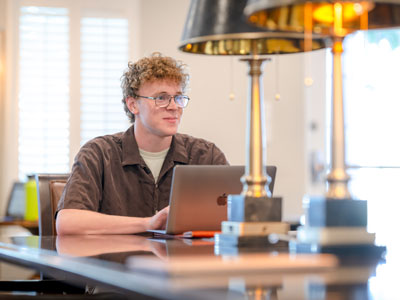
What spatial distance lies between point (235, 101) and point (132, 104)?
236cm

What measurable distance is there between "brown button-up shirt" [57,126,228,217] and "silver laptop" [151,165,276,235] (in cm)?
54

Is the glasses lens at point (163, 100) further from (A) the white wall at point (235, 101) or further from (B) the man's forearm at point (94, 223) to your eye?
(A) the white wall at point (235, 101)

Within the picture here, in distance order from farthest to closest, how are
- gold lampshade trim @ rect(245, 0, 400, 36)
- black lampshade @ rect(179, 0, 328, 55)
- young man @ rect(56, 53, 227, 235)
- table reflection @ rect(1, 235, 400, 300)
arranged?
young man @ rect(56, 53, 227, 235) → black lampshade @ rect(179, 0, 328, 55) → gold lampshade trim @ rect(245, 0, 400, 36) → table reflection @ rect(1, 235, 400, 300)

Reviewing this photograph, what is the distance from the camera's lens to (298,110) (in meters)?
5.49

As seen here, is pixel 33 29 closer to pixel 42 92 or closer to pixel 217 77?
pixel 42 92

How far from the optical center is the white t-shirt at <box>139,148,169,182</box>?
112 inches

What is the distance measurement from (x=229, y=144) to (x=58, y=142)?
4.01 ft

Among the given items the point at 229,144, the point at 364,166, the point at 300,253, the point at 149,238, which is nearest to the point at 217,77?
the point at 229,144

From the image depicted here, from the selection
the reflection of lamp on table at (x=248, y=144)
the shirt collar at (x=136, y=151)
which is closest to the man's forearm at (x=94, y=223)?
the shirt collar at (x=136, y=151)

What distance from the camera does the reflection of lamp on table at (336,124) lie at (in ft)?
4.73

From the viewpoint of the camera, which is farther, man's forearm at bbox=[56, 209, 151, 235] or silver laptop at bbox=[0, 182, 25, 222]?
silver laptop at bbox=[0, 182, 25, 222]

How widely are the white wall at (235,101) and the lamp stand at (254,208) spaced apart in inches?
137

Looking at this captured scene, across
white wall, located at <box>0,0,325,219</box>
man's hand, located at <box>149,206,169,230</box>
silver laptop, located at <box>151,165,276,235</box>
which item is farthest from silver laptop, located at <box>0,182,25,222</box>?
silver laptop, located at <box>151,165,276,235</box>

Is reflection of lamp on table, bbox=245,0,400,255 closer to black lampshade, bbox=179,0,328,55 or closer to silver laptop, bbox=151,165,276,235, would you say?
black lampshade, bbox=179,0,328,55
